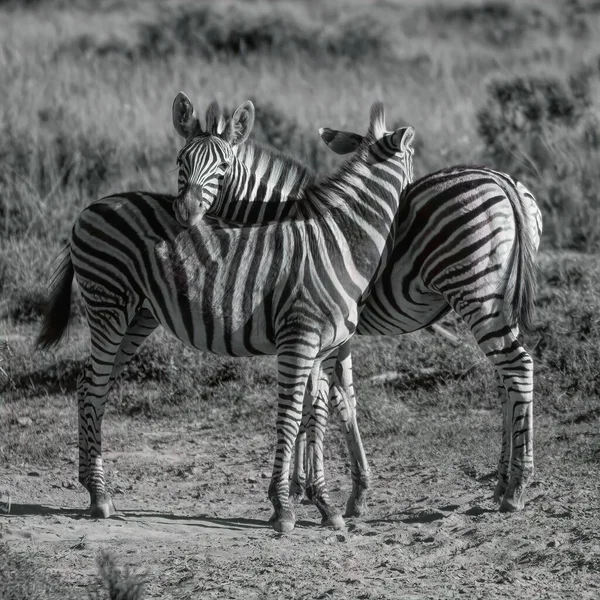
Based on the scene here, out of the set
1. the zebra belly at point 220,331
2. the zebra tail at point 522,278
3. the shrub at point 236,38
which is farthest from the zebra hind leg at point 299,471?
the shrub at point 236,38

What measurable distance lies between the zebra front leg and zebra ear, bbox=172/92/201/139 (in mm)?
1648

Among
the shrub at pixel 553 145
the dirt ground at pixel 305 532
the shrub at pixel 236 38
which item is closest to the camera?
the dirt ground at pixel 305 532

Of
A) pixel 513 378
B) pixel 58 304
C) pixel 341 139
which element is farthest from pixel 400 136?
pixel 58 304

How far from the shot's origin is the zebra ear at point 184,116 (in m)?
6.52

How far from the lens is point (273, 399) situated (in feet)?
28.0

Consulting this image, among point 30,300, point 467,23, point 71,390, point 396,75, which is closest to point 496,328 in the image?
point 71,390

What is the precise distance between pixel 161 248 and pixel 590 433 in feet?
11.2

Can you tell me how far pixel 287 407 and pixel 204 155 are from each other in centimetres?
154

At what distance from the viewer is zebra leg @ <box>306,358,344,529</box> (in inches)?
247

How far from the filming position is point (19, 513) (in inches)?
257

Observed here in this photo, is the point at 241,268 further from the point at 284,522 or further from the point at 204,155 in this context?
the point at 284,522

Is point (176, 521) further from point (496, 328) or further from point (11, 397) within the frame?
point (11, 397)

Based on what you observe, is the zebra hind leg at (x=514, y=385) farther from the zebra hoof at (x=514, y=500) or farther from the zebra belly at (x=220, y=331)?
the zebra belly at (x=220, y=331)

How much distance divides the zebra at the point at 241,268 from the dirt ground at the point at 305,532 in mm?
384
